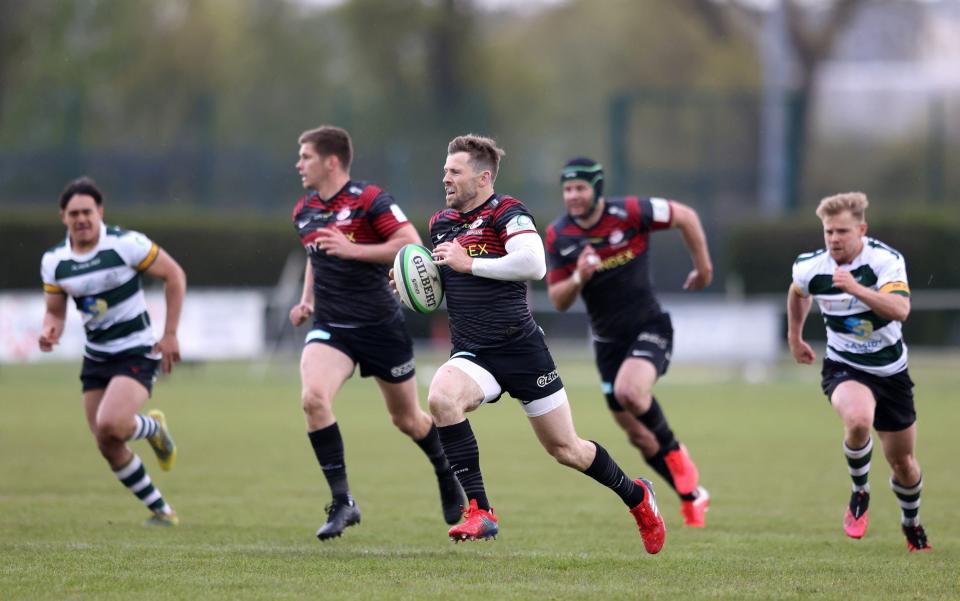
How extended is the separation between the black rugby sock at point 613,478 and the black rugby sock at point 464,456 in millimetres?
590

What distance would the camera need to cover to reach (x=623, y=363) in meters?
9.75

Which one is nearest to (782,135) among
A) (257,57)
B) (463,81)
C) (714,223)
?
(714,223)

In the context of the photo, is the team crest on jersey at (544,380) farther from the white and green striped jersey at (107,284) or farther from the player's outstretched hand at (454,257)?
the white and green striped jersey at (107,284)

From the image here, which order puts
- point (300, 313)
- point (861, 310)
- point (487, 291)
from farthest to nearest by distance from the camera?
point (300, 313) → point (861, 310) → point (487, 291)

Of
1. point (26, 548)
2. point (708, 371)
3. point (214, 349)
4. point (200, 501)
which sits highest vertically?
point (26, 548)

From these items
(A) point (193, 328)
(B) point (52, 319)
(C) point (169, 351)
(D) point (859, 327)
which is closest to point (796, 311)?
(D) point (859, 327)

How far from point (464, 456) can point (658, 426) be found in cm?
278

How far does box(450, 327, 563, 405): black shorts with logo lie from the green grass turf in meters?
0.92

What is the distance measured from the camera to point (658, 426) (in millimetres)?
9586

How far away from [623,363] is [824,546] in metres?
2.16

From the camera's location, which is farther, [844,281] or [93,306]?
[93,306]

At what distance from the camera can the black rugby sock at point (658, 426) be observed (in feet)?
31.3

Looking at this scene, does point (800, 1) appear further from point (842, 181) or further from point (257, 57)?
point (257, 57)

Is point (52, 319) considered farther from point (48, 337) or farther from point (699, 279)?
point (699, 279)
